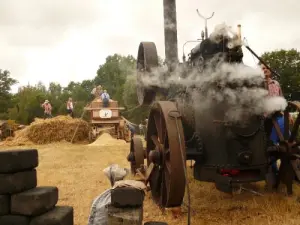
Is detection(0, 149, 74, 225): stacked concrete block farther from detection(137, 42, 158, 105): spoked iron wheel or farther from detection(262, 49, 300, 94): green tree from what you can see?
detection(262, 49, 300, 94): green tree

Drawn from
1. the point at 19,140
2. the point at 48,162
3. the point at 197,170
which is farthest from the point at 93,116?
the point at 197,170

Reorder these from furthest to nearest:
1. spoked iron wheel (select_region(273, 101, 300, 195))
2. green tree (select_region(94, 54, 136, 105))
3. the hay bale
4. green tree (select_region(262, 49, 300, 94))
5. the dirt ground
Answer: green tree (select_region(94, 54, 136, 105)) < green tree (select_region(262, 49, 300, 94)) < the hay bale < spoked iron wheel (select_region(273, 101, 300, 195)) < the dirt ground

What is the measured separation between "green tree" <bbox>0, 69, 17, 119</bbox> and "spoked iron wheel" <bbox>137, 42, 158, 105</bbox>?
30708mm

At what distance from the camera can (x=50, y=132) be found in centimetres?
1461

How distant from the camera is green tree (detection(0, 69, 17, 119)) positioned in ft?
114

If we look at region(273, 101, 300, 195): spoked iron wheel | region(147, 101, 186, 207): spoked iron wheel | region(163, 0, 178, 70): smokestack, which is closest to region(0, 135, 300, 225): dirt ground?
region(273, 101, 300, 195): spoked iron wheel

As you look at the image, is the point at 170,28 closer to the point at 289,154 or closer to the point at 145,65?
the point at 145,65

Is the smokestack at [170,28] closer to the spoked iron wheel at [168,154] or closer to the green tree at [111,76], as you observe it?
the spoked iron wheel at [168,154]

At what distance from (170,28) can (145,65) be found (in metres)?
2.06

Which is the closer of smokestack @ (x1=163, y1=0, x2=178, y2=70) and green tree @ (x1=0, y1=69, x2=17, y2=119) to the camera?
smokestack @ (x1=163, y1=0, x2=178, y2=70)

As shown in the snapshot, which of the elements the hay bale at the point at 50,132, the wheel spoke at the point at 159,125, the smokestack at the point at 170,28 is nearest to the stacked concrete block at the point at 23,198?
the wheel spoke at the point at 159,125

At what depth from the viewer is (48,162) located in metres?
8.59

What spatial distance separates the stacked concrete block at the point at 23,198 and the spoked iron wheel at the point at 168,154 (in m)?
1.00

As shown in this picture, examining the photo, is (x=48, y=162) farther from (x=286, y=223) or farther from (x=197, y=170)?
(x=286, y=223)
